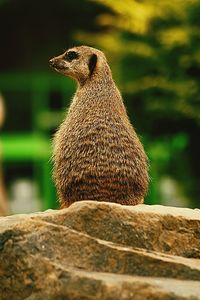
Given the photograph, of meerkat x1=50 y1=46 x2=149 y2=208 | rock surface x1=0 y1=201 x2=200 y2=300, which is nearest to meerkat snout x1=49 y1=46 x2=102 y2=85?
meerkat x1=50 y1=46 x2=149 y2=208

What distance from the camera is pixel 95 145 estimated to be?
542 centimetres

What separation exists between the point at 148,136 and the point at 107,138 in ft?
16.3

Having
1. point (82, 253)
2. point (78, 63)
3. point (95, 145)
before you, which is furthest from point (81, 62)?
point (82, 253)

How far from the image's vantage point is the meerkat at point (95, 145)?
5.40 m

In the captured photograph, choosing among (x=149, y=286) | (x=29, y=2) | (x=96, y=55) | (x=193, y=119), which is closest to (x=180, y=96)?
(x=193, y=119)

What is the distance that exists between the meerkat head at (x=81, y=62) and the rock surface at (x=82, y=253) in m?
0.84

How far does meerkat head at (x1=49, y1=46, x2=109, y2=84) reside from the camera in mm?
5594

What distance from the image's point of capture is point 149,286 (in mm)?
4961

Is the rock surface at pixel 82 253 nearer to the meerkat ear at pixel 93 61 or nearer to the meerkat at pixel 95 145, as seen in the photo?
the meerkat at pixel 95 145

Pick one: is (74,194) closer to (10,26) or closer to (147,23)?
(147,23)

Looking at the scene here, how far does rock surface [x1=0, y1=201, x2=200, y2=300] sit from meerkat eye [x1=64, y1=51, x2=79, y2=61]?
3.05ft

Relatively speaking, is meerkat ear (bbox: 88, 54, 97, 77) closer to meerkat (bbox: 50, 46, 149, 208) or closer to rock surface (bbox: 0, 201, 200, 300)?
meerkat (bbox: 50, 46, 149, 208)

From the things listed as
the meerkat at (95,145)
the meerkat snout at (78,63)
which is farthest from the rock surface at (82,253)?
the meerkat snout at (78,63)

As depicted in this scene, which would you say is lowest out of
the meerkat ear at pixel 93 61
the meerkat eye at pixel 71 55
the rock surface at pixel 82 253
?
the rock surface at pixel 82 253
